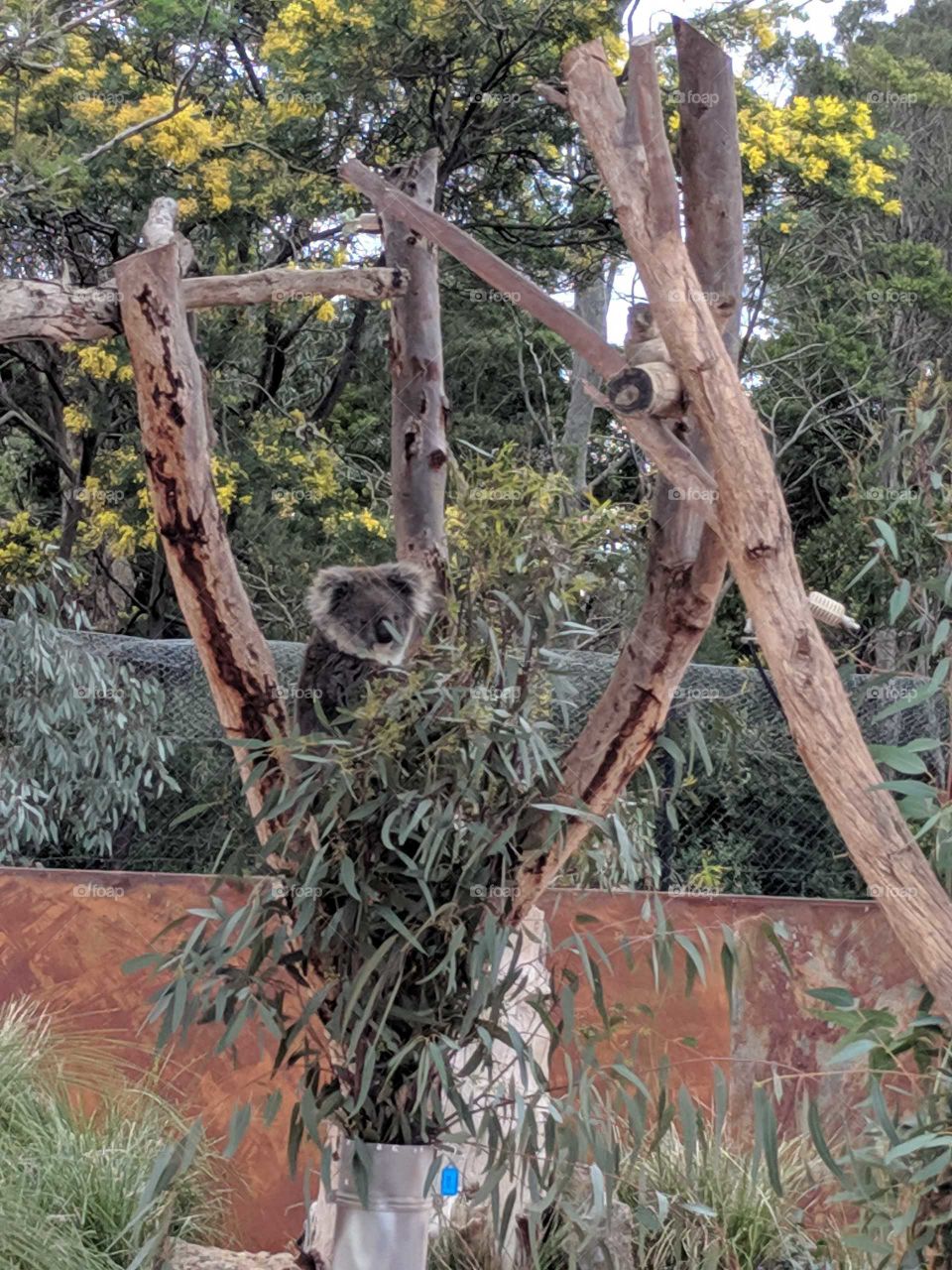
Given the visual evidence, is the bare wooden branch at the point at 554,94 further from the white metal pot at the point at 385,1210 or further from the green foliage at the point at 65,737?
the green foliage at the point at 65,737

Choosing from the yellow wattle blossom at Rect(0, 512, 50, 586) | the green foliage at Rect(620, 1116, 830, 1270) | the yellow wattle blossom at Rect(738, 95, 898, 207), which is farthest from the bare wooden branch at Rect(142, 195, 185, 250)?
the yellow wattle blossom at Rect(738, 95, 898, 207)

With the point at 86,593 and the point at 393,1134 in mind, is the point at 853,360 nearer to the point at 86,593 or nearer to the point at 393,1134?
the point at 86,593

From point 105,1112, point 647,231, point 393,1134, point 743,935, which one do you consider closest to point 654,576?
point 647,231

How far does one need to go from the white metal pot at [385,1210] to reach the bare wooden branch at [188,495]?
52cm

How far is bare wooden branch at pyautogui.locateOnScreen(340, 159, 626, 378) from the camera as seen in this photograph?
6.68 feet

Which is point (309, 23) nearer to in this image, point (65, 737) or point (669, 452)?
point (65, 737)

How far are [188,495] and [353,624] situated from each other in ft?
3.88

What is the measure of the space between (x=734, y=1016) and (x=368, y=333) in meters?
6.09

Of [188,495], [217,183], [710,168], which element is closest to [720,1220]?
[188,495]

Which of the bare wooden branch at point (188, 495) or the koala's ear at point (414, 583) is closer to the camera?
the bare wooden branch at point (188, 495)

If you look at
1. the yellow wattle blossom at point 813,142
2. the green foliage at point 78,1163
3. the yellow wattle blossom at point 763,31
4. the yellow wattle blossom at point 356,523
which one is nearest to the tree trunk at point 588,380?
the yellow wattle blossom at point 356,523

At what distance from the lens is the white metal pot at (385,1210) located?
80.8 inches

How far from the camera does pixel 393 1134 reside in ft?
6.88

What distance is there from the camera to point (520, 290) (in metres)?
2.10
